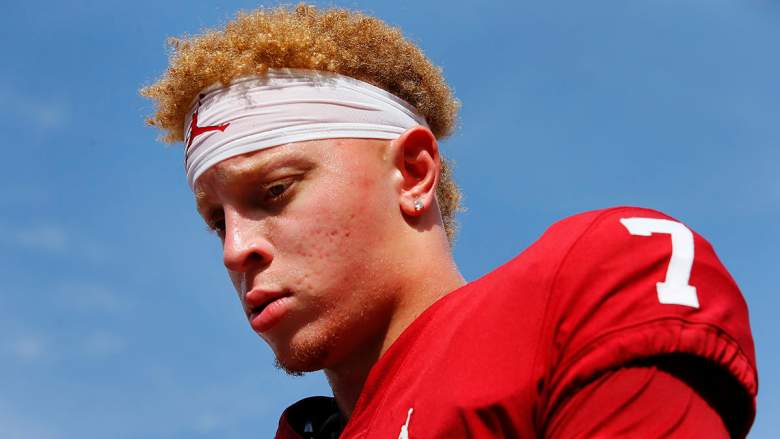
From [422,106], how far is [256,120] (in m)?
0.61

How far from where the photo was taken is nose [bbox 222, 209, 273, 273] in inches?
100

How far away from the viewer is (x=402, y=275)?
2.58 metres

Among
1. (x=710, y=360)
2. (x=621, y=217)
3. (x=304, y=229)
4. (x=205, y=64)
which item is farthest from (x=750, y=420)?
(x=205, y=64)

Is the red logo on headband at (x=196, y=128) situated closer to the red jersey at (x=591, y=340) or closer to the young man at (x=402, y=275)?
the young man at (x=402, y=275)

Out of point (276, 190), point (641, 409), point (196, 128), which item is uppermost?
point (196, 128)

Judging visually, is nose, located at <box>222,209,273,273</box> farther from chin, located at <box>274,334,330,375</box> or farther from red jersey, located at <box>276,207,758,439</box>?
red jersey, located at <box>276,207,758,439</box>

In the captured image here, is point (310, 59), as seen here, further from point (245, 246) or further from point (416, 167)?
point (245, 246)

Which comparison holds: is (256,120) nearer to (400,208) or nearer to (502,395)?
(400,208)

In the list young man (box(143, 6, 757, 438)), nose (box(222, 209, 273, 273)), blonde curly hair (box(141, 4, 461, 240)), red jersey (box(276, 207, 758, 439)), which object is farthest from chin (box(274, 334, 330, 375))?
blonde curly hair (box(141, 4, 461, 240))

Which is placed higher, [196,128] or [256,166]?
[196,128]

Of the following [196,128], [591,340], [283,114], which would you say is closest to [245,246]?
[283,114]

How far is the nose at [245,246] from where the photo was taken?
8.37 ft

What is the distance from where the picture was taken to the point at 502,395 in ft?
6.06

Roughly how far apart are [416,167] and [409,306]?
1.43 ft
